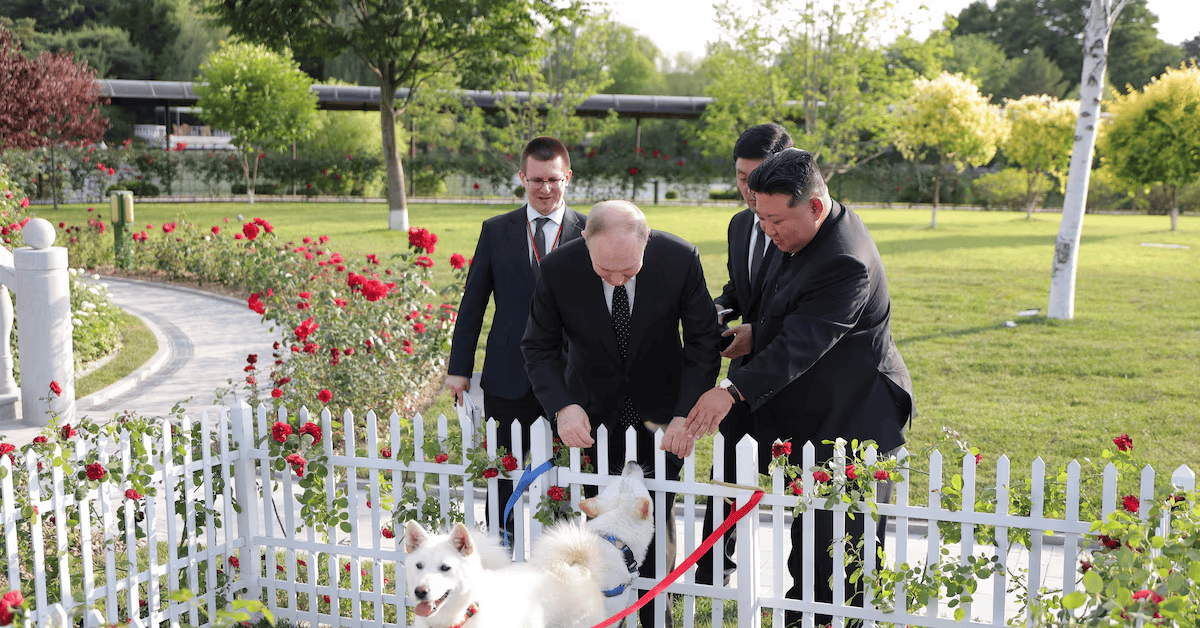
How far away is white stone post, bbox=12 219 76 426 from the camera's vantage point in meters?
6.59

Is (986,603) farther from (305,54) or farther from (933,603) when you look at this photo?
(305,54)

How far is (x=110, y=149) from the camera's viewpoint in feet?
111

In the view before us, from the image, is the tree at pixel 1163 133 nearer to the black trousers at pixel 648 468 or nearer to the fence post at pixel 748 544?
the black trousers at pixel 648 468

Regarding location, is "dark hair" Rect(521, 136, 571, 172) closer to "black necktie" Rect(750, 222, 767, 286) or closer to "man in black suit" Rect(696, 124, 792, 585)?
"man in black suit" Rect(696, 124, 792, 585)

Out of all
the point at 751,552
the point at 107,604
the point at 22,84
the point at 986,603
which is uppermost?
the point at 22,84

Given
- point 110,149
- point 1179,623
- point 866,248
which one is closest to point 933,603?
point 1179,623

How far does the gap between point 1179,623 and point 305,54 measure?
2120cm

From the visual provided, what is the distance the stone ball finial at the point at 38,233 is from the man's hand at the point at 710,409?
17.5ft

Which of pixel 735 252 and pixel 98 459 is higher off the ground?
pixel 735 252

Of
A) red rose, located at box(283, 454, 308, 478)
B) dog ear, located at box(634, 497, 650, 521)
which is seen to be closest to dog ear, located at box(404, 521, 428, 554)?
dog ear, located at box(634, 497, 650, 521)

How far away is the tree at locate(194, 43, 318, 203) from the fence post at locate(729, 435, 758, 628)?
29.5 meters

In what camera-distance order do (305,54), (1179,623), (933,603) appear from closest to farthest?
(1179,623) → (933,603) → (305,54)

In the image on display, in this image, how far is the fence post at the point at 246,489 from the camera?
3914mm

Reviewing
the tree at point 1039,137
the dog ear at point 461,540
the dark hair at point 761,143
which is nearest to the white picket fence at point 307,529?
the dog ear at point 461,540
